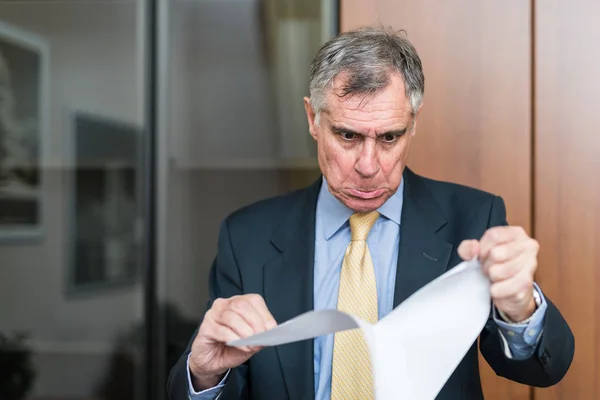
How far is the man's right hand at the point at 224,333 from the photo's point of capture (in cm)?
116

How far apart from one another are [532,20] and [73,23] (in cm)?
180

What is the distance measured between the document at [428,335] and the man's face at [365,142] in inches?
12.9

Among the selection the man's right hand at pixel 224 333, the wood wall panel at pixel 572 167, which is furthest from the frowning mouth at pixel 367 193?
the wood wall panel at pixel 572 167

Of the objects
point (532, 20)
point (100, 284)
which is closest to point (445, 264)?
point (532, 20)

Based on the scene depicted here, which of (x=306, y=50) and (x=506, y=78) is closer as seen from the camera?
(x=506, y=78)

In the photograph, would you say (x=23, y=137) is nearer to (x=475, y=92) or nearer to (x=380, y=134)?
(x=475, y=92)

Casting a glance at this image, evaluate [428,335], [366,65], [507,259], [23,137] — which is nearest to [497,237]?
[507,259]

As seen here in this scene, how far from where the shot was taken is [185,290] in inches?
103

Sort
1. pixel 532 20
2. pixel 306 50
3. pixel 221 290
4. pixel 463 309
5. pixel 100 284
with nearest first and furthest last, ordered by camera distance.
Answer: pixel 463 309, pixel 221 290, pixel 532 20, pixel 306 50, pixel 100 284

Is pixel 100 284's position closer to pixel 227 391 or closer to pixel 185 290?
pixel 185 290

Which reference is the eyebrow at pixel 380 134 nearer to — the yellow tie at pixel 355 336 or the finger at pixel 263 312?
the yellow tie at pixel 355 336

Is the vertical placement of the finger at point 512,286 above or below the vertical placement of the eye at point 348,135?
below

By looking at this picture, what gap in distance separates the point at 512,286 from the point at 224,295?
2.24ft

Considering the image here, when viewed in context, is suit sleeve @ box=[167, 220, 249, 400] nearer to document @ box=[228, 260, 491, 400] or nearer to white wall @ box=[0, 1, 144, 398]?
document @ box=[228, 260, 491, 400]
